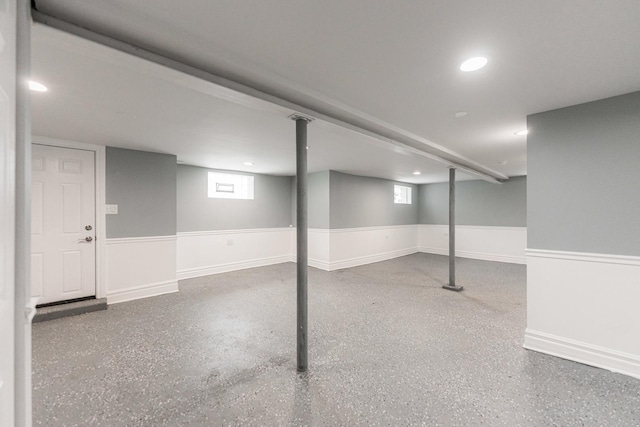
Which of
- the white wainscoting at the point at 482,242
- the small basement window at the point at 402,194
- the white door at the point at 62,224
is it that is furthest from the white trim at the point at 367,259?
the white door at the point at 62,224

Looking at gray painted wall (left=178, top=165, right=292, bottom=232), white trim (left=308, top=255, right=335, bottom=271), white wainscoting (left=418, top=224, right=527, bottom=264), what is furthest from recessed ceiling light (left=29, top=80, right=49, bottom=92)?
white wainscoting (left=418, top=224, right=527, bottom=264)

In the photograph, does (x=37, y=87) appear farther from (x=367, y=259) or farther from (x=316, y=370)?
(x=367, y=259)

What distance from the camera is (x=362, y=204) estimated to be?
6.51m

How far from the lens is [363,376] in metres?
A: 2.00

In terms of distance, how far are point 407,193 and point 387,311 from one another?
5.72 m

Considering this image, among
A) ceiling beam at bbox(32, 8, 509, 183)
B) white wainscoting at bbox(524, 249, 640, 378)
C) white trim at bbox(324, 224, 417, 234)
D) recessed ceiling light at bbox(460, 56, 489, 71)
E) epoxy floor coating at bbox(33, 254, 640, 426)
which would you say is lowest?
epoxy floor coating at bbox(33, 254, 640, 426)

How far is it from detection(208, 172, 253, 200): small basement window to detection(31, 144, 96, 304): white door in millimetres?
2104

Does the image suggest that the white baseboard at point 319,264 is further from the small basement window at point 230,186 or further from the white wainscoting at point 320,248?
the small basement window at point 230,186

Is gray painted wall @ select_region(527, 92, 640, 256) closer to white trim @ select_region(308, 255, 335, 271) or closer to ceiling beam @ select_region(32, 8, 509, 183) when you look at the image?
ceiling beam @ select_region(32, 8, 509, 183)

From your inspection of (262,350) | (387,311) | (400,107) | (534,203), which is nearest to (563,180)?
(534,203)

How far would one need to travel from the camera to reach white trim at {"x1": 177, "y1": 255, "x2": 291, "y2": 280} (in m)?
4.95

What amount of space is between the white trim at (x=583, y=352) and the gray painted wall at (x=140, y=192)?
16.0 feet

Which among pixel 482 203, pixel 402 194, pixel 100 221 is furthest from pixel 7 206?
pixel 482 203

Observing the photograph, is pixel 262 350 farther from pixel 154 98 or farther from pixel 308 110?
pixel 154 98
